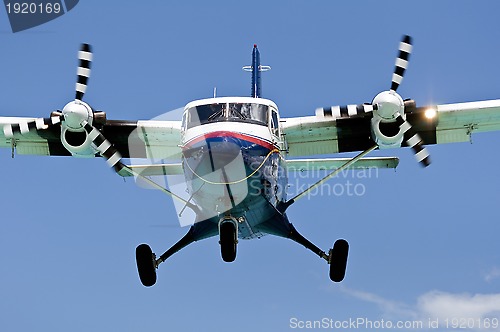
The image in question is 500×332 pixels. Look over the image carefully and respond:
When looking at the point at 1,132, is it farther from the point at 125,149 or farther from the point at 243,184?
the point at 243,184

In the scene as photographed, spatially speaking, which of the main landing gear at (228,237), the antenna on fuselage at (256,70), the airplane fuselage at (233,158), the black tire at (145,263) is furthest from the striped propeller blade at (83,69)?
the antenna on fuselage at (256,70)

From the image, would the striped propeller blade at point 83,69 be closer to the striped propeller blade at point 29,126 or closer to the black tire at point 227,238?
the striped propeller blade at point 29,126

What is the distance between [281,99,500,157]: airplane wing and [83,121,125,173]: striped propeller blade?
3664mm

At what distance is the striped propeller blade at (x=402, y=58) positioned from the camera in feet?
55.3

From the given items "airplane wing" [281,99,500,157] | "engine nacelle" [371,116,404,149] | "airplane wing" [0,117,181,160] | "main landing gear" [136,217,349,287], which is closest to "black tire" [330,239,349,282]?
"main landing gear" [136,217,349,287]

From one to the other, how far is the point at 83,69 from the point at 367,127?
250 inches

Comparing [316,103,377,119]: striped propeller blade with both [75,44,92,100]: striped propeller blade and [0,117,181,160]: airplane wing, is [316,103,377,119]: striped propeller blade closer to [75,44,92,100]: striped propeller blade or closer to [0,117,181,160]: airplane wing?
[0,117,181,160]: airplane wing

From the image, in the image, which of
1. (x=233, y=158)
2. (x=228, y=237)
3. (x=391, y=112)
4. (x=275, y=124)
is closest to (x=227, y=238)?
(x=228, y=237)

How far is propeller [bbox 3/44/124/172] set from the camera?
633 inches

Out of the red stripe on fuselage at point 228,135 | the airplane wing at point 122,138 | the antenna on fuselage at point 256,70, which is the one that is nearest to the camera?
the red stripe on fuselage at point 228,135

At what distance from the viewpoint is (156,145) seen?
1877 centimetres

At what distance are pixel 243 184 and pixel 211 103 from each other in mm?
1784

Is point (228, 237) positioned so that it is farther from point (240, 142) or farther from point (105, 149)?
point (105, 149)

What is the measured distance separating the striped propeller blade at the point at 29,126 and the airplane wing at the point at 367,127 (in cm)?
486
